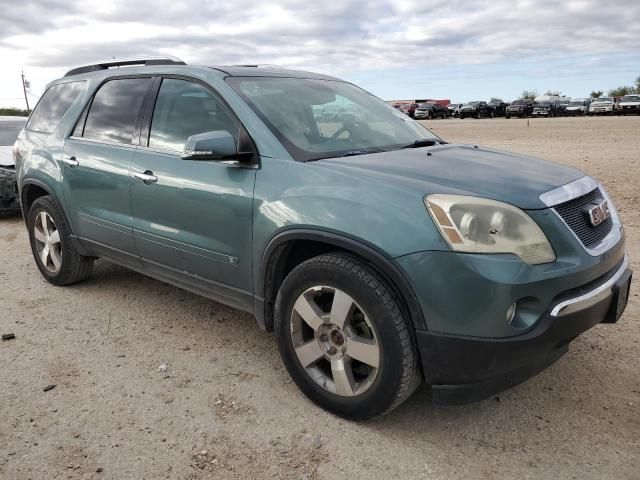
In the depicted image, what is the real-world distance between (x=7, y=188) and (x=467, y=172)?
7297mm

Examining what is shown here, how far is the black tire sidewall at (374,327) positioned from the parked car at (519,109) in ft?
149

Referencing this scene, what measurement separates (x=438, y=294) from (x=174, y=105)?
2242mm

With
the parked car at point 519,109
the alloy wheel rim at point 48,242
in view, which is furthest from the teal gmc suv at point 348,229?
the parked car at point 519,109

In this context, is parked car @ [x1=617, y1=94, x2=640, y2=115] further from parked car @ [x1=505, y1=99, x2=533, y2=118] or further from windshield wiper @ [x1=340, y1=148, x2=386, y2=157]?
windshield wiper @ [x1=340, y1=148, x2=386, y2=157]

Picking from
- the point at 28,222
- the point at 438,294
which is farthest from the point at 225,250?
the point at 28,222

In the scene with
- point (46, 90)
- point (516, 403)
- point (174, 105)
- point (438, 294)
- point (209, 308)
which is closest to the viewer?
point (438, 294)

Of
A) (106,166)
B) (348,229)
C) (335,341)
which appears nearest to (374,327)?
(335,341)

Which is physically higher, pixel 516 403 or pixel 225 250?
pixel 225 250

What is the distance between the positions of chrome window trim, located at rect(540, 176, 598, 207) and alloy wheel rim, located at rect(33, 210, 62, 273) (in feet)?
12.9

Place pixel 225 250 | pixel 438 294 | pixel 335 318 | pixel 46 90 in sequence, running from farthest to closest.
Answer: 1. pixel 46 90
2. pixel 225 250
3. pixel 335 318
4. pixel 438 294

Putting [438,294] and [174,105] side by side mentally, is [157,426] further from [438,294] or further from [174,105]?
[174,105]

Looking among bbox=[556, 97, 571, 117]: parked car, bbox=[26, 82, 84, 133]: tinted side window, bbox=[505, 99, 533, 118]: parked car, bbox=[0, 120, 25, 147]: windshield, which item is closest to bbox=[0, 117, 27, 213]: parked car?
bbox=[0, 120, 25, 147]: windshield

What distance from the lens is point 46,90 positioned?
5191mm

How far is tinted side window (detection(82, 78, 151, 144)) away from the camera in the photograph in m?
4.00
